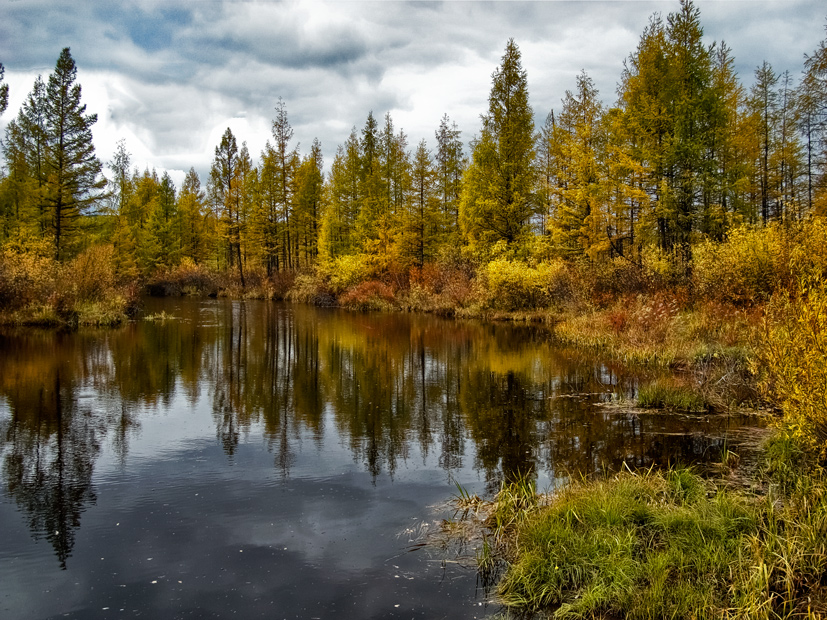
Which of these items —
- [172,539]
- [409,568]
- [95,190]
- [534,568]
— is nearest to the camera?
[534,568]

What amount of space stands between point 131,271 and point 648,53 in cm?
3446

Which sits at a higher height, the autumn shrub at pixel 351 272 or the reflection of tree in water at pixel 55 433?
the autumn shrub at pixel 351 272

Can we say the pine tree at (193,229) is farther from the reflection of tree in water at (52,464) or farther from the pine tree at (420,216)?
the reflection of tree in water at (52,464)

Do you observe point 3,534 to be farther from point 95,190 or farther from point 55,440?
point 95,190

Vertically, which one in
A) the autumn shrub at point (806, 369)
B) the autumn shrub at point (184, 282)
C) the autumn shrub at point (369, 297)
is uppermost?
the autumn shrub at point (184, 282)

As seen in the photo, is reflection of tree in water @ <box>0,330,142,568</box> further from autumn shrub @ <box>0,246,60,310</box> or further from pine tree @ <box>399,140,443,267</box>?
pine tree @ <box>399,140,443,267</box>

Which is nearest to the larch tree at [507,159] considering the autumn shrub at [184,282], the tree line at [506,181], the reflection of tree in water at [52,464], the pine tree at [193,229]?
the tree line at [506,181]

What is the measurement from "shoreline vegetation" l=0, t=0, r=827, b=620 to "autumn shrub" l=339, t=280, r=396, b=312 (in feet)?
0.53

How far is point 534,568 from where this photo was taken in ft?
15.4

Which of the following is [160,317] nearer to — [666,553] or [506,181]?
[506,181]

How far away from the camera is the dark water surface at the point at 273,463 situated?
479 centimetres

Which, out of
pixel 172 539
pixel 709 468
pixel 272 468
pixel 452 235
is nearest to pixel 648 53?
pixel 452 235

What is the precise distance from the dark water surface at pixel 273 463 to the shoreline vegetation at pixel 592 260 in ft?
3.29

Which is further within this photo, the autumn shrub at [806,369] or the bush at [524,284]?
the bush at [524,284]
